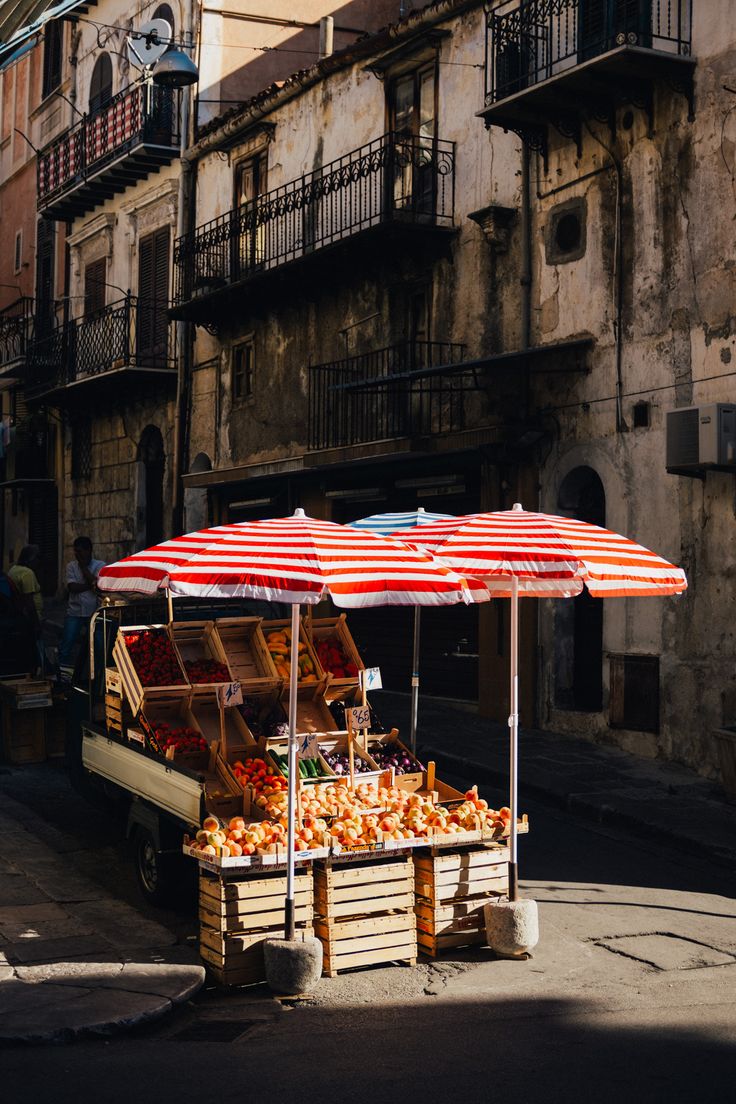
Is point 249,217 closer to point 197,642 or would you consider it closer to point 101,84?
point 101,84

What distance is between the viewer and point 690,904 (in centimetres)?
851

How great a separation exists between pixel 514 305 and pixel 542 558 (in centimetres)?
931

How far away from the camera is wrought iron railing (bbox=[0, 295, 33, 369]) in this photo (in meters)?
29.8

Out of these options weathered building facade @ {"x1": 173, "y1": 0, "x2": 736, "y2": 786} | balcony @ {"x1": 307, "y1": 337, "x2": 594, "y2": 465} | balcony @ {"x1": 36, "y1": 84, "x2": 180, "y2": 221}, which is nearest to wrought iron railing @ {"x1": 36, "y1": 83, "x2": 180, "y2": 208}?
balcony @ {"x1": 36, "y1": 84, "x2": 180, "y2": 221}

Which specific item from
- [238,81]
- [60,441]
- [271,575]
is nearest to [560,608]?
[271,575]

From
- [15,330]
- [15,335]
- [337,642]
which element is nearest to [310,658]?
[337,642]

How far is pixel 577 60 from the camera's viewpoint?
14.8 meters

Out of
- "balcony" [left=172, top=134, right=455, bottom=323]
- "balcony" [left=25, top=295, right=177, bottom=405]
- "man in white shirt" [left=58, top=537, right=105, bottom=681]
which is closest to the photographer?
"man in white shirt" [left=58, top=537, right=105, bottom=681]

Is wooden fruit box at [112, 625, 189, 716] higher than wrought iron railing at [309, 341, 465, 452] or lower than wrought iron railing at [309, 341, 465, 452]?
lower

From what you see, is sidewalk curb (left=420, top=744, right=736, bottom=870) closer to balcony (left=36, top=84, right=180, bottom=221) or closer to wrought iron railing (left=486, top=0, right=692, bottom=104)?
wrought iron railing (left=486, top=0, right=692, bottom=104)

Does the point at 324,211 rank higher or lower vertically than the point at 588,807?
higher

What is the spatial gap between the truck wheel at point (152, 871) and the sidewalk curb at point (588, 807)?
4157 millimetres

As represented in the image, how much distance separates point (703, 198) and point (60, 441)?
19.0 m

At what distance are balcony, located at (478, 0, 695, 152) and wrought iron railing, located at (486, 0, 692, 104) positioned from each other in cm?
1
